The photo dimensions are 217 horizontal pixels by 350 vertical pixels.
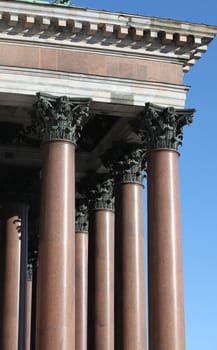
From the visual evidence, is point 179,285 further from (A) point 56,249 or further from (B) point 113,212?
(B) point 113,212

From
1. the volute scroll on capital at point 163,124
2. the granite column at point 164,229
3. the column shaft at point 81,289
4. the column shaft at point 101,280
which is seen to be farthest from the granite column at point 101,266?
the volute scroll on capital at point 163,124

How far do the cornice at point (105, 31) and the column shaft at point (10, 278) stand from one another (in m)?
13.3

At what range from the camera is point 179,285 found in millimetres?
32188

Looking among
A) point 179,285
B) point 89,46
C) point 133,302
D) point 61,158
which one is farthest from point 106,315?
point 89,46

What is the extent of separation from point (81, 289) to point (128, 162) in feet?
28.8

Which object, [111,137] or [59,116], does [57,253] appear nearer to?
[59,116]

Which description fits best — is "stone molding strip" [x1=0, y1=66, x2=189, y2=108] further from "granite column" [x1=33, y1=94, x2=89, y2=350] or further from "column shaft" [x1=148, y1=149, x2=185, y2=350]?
"column shaft" [x1=148, y1=149, x2=185, y2=350]

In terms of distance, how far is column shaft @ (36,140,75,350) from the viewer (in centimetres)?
3000

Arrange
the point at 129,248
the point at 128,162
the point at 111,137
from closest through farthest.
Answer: the point at 129,248 → the point at 128,162 → the point at 111,137

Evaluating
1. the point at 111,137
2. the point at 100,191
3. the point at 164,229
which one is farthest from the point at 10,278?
the point at 164,229

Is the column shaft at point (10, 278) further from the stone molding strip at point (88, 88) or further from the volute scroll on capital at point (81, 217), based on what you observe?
the stone molding strip at point (88, 88)

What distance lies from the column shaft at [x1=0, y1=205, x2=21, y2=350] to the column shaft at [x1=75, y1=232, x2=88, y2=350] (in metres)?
3.05

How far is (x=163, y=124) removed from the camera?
33594mm

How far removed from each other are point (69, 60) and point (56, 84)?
122 cm
